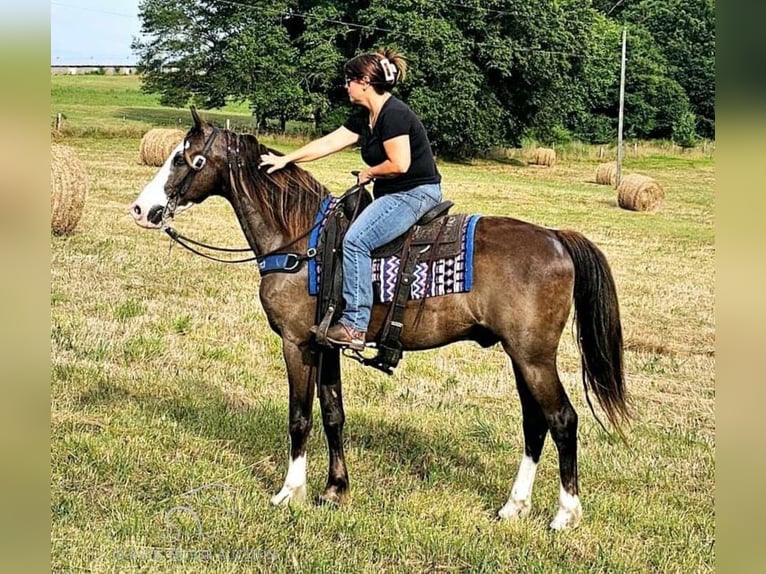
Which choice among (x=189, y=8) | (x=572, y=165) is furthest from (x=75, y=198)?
(x=189, y=8)

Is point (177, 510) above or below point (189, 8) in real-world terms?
below

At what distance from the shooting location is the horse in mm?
5027

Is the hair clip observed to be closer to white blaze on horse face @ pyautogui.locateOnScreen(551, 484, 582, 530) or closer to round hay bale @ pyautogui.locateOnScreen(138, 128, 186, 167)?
white blaze on horse face @ pyautogui.locateOnScreen(551, 484, 582, 530)

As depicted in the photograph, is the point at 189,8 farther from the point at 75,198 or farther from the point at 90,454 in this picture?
the point at 90,454

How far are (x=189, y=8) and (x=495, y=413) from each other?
158 feet

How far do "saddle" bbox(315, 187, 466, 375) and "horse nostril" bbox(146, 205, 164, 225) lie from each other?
114 centimetres

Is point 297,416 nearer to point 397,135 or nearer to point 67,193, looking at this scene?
point 397,135

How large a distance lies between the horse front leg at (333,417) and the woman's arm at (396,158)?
1336 mm

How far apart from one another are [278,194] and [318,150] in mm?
428

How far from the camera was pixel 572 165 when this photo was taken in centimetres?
4469

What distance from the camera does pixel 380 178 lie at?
5188 mm

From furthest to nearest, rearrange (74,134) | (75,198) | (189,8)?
(189,8), (74,134), (75,198)

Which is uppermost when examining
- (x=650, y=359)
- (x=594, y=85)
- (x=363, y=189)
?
(x=594, y=85)

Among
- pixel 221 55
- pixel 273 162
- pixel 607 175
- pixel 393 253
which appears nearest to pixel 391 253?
pixel 393 253
